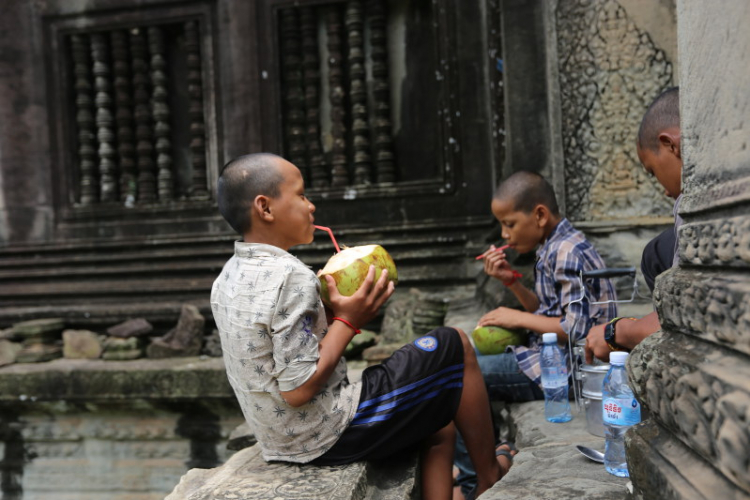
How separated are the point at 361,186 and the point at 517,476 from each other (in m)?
3.10

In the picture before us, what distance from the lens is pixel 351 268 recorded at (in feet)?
6.32

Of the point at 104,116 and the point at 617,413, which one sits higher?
the point at 104,116

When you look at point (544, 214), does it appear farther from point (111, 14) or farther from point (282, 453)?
point (111, 14)

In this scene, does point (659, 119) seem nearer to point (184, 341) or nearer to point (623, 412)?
point (623, 412)

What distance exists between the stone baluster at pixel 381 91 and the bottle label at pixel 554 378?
252 centimetres

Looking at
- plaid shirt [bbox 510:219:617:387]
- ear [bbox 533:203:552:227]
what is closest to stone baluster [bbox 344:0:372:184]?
ear [bbox 533:203:552:227]

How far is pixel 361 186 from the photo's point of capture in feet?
15.0

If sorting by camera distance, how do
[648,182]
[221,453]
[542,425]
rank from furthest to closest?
1. [221,453]
2. [648,182]
3. [542,425]

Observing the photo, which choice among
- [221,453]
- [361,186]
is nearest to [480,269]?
[361,186]

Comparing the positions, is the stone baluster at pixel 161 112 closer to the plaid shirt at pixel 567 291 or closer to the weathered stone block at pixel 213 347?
the weathered stone block at pixel 213 347

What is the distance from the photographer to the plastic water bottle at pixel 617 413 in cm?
167

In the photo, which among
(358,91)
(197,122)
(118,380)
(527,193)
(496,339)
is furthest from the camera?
(197,122)

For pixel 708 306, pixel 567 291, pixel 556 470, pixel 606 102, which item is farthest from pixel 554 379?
pixel 606 102

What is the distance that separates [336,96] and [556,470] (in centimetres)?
339
